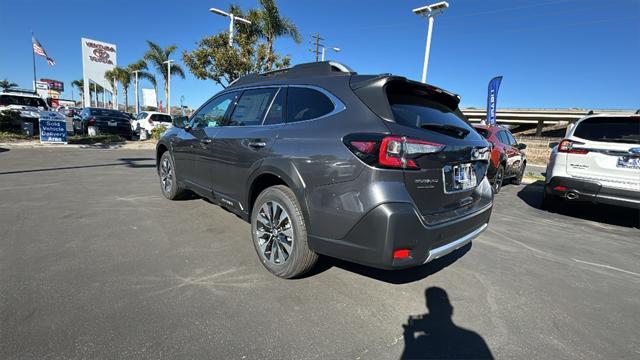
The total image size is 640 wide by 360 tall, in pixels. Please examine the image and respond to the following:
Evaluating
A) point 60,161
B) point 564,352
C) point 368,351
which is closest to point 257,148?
point 368,351

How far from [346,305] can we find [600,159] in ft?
15.2

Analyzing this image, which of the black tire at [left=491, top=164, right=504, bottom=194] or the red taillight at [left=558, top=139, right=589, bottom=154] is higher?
the red taillight at [left=558, top=139, right=589, bottom=154]

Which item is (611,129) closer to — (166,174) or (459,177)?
(459,177)

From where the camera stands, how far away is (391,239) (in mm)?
2217

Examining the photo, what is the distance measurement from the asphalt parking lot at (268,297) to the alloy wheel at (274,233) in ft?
0.69

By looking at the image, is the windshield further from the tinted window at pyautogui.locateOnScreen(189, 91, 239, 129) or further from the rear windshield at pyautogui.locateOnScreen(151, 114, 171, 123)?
the tinted window at pyautogui.locateOnScreen(189, 91, 239, 129)

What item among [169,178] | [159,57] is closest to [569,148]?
[169,178]

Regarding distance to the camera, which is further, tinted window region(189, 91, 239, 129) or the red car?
the red car

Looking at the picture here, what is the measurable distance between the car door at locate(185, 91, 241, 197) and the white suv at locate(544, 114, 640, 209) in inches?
197

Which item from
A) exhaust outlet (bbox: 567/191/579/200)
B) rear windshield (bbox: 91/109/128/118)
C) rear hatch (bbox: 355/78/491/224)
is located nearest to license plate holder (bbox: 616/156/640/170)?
exhaust outlet (bbox: 567/191/579/200)

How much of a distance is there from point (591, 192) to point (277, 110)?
4790mm

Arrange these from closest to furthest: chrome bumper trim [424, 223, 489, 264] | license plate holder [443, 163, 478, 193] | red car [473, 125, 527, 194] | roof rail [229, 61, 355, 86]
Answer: chrome bumper trim [424, 223, 489, 264], license plate holder [443, 163, 478, 193], roof rail [229, 61, 355, 86], red car [473, 125, 527, 194]

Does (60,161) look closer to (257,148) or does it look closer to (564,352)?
(257,148)

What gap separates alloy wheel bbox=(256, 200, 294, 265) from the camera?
2887 millimetres
